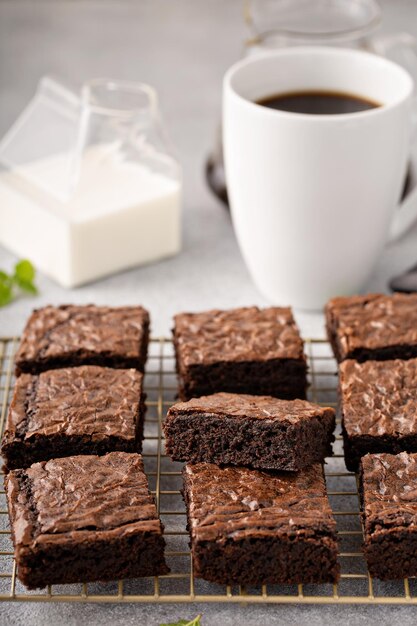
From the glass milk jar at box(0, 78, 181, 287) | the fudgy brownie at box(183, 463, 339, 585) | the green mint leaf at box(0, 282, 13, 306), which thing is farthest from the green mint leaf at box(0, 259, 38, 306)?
the fudgy brownie at box(183, 463, 339, 585)

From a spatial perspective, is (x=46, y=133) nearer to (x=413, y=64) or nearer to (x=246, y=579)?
(x=413, y=64)

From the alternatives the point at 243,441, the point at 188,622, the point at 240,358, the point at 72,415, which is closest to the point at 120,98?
the point at 240,358

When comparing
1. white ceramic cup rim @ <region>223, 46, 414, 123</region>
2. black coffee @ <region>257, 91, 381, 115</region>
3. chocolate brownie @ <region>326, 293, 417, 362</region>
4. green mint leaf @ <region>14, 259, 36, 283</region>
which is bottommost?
green mint leaf @ <region>14, 259, 36, 283</region>

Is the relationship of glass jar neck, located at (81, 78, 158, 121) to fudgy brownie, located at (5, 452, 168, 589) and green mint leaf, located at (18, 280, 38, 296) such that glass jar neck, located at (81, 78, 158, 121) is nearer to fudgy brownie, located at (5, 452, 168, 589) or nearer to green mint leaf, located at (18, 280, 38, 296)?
green mint leaf, located at (18, 280, 38, 296)

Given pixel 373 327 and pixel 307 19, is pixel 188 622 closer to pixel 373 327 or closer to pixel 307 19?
pixel 373 327

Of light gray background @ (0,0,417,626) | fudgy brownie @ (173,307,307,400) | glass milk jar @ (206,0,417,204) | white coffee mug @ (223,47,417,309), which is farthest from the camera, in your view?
glass milk jar @ (206,0,417,204)

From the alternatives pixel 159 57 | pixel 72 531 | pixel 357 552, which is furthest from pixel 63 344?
pixel 159 57

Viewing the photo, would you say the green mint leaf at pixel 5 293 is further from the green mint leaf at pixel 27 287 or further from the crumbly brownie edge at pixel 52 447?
the crumbly brownie edge at pixel 52 447

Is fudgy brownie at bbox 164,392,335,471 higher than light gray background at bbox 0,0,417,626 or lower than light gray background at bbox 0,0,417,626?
higher
